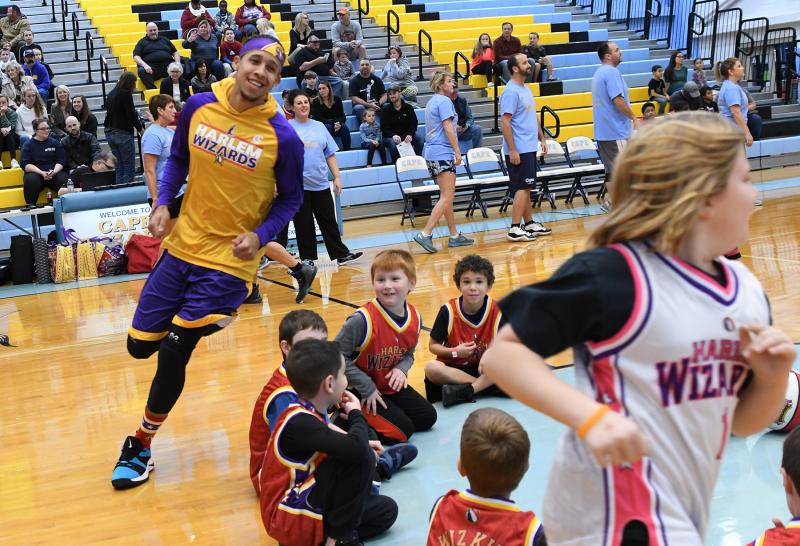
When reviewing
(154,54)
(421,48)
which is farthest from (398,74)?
(154,54)

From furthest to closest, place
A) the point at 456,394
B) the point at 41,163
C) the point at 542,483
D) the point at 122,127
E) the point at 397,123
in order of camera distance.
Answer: the point at 397,123
the point at 122,127
the point at 41,163
the point at 456,394
the point at 542,483

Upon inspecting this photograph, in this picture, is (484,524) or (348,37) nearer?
(484,524)

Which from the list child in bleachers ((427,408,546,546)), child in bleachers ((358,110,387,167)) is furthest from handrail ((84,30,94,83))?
child in bleachers ((427,408,546,546))

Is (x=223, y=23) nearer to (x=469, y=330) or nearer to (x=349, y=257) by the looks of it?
(x=349, y=257)

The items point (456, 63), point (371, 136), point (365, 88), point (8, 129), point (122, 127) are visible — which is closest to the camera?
point (8, 129)

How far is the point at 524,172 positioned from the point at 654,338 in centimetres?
847

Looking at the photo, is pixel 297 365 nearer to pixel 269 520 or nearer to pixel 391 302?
pixel 269 520

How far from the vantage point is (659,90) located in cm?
1672

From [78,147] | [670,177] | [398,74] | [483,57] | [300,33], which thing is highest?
[670,177]

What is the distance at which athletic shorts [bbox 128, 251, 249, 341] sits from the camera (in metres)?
4.04

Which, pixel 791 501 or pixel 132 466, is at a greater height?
pixel 791 501

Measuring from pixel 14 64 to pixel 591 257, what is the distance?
1334cm

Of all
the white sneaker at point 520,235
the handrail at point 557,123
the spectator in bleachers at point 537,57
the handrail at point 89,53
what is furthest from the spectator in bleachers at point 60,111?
the spectator in bleachers at point 537,57

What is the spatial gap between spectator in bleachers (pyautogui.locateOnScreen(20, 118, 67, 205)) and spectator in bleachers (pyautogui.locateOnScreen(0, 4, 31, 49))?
3.75 m
